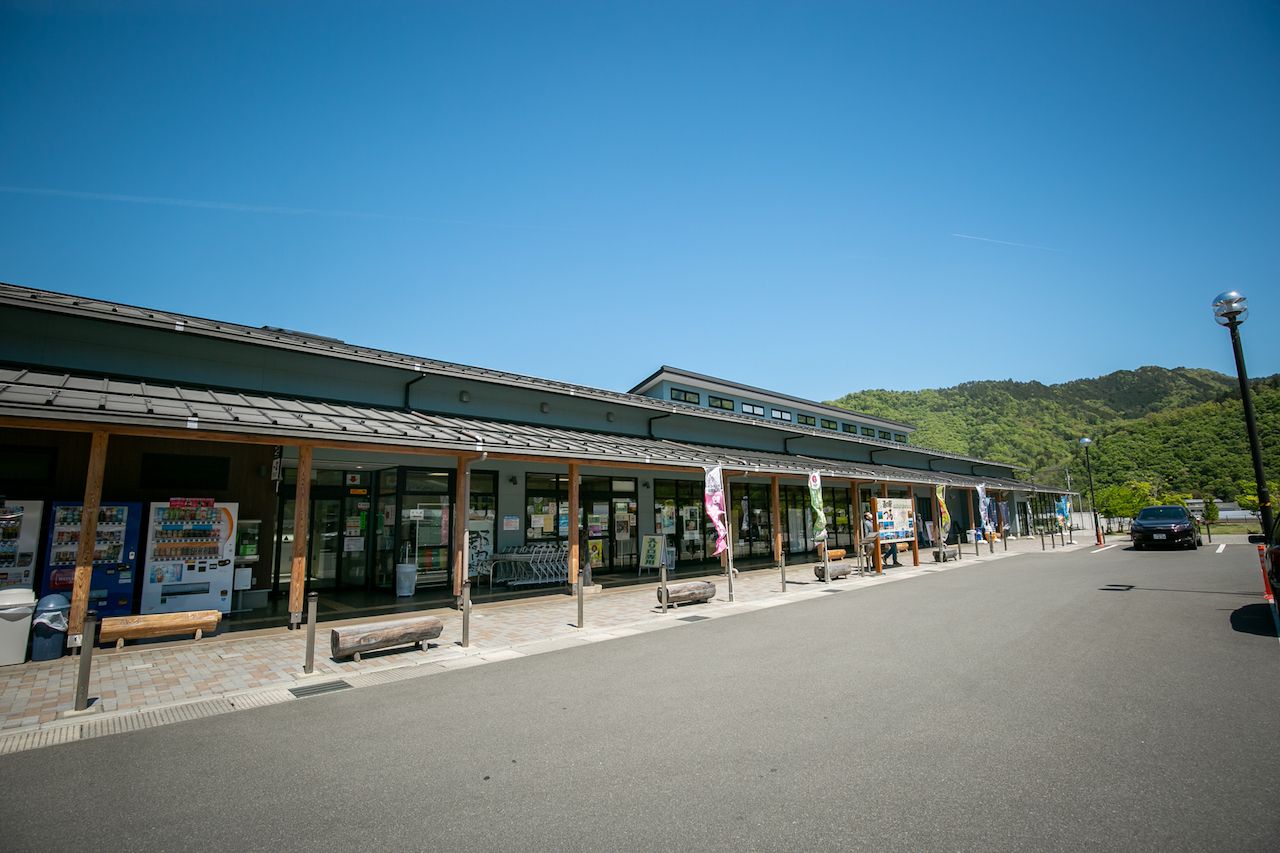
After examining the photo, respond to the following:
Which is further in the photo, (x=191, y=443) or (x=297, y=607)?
(x=191, y=443)

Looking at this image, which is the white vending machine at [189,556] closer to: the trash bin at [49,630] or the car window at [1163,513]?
the trash bin at [49,630]

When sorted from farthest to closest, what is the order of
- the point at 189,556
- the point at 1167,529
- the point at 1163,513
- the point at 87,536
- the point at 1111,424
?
the point at 1111,424 < the point at 1163,513 < the point at 1167,529 < the point at 189,556 < the point at 87,536

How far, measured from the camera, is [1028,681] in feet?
20.4

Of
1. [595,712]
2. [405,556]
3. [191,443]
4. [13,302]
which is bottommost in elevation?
[595,712]

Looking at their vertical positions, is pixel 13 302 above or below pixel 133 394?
above

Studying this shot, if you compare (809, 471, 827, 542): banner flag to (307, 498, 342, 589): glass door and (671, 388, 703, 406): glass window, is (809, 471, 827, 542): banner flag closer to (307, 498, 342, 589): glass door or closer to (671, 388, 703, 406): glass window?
(671, 388, 703, 406): glass window

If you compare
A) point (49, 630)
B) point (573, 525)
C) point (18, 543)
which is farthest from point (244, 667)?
point (573, 525)

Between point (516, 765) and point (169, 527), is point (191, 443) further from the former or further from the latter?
point (516, 765)

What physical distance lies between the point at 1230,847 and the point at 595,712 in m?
4.39

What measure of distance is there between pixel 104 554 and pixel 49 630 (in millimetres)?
1808

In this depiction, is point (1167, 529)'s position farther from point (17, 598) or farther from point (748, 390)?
point (17, 598)

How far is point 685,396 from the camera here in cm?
2555

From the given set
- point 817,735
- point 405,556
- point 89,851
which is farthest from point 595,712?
point 405,556

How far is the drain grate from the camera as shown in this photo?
21.7 ft
